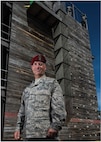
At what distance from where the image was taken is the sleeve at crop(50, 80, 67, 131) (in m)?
2.04

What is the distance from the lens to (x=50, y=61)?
11.5 m

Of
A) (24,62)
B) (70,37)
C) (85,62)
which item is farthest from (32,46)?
(85,62)

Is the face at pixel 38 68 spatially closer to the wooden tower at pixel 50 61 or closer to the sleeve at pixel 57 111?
the sleeve at pixel 57 111

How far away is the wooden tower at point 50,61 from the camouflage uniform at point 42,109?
5.47m

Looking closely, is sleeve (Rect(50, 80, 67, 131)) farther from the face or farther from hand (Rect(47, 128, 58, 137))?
the face

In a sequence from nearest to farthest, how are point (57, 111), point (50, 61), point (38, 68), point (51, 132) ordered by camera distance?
point (51, 132) < point (57, 111) < point (38, 68) < point (50, 61)

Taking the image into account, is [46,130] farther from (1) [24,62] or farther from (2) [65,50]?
(2) [65,50]

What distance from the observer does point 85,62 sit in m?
14.5

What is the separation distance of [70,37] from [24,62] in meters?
5.80

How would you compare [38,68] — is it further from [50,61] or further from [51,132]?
[50,61]

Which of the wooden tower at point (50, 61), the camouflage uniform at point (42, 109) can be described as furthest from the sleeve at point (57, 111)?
the wooden tower at point (50, 61)

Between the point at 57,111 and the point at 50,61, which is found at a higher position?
the point at 50,61

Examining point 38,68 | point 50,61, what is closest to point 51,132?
point 38,68

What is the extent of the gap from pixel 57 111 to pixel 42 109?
22 centimetres
